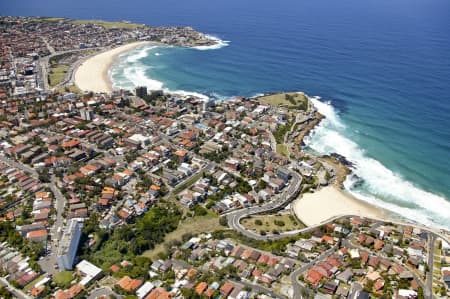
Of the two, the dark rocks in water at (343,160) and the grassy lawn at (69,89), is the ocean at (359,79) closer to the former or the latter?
the dark rocks in water at (343,160)

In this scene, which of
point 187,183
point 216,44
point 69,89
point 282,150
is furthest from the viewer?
point 216,44

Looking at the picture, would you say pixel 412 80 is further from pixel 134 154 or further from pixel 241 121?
pixel 134 154

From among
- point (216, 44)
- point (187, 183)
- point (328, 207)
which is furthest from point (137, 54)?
point (328, 207)

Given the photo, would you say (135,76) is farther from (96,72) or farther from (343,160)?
(343,160)

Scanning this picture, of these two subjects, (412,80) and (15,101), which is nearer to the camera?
(15,101)

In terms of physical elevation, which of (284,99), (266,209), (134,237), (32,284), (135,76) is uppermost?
(284,99)

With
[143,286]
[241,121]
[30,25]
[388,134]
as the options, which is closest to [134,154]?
[241,121]
